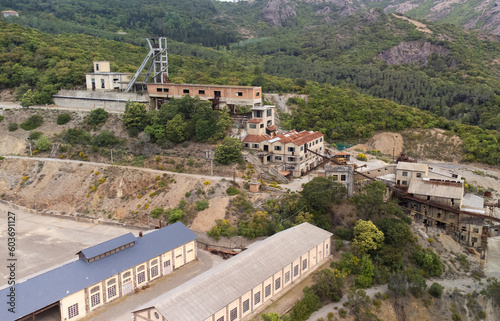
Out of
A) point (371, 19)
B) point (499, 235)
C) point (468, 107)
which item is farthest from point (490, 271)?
point (371, 19)

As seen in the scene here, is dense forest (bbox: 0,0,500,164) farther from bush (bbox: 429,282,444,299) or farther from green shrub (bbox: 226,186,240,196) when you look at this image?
bush (bbox: 429,282,444,299)

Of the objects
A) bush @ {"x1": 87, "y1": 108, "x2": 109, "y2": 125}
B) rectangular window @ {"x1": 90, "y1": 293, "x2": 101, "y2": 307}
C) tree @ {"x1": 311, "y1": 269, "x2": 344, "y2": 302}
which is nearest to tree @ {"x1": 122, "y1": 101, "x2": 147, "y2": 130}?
bush @ {"x1": 87, "y1": 108, "x2": 109, "y2": 125}

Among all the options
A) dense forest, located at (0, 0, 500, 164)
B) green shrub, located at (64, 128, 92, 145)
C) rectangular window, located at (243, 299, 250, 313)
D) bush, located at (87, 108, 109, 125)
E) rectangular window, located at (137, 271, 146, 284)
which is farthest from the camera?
dense forest, located at (0, 0, 500, 164)

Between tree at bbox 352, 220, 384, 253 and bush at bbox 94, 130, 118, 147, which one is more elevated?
bush at bbox 94, 130, 118, 147

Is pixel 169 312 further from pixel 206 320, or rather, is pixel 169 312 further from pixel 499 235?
pixel 499 235

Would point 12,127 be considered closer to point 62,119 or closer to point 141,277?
point 62,119

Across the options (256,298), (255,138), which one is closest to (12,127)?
(255,138)
